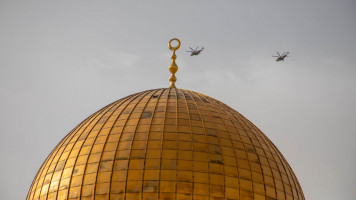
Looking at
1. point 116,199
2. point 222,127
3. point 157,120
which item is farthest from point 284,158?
point 116,199

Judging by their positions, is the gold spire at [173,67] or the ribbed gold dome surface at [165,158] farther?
the gold spire at [173,67]

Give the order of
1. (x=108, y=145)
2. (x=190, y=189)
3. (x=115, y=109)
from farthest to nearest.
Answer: (x=115, y=109) < (x=108, y=145) < (x=190, y=189)

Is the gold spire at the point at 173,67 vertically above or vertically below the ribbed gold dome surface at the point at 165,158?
above

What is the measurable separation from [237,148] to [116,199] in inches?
190

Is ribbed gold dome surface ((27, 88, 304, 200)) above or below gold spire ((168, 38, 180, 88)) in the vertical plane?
below

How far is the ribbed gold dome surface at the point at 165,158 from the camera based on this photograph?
2620 centimetres

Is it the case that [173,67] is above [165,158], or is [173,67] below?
above

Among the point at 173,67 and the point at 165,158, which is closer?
the point at 165,158

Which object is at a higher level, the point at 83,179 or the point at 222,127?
the point at 222,127

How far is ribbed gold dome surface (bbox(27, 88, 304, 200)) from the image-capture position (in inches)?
1032

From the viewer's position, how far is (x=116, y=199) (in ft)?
85.1

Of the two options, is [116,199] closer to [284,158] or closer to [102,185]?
[102,185]

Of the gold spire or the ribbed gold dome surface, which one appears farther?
the gold spire

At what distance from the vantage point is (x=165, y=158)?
26781 millimetres
